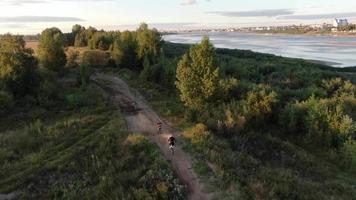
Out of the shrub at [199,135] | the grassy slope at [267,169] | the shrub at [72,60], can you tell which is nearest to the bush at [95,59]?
the shrub at [72,60]

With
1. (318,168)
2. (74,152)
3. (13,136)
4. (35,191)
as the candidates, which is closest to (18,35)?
(13,136)

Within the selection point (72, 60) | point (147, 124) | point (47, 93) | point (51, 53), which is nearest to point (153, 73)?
point (47, 93)

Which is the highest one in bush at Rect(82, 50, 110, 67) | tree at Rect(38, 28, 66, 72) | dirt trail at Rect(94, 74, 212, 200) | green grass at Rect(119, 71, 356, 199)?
tree at Rect(38, 28, 66, 72)

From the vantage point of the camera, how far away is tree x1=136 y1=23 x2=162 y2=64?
224 ft

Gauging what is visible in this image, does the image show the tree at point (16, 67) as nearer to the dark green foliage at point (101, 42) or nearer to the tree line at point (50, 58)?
the tree line at point (50, 58)

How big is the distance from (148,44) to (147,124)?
34.0 metres

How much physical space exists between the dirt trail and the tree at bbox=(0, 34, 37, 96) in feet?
32.1

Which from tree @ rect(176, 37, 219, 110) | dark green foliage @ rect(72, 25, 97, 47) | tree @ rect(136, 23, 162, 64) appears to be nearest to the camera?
tree @ rect(176, 37, 219, 110)

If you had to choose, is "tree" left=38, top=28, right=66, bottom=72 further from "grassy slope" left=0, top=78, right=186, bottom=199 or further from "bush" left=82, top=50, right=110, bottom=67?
"grassy slope" left=0, top=78, right=186, bottom=199

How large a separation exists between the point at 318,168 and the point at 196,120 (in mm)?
11041

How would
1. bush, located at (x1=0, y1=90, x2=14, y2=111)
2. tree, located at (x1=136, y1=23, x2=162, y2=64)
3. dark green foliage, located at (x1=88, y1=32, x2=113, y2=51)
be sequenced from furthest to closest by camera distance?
dark green foliage, located at (x1=88, y1=32, x2=113, y2=51)
tree, located at (x1=136, y1=23, x2=162, y2=64)
bush, located at (x1=0, y1=90, x2=14, y2=111)

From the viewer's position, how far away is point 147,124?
3656 centimetres

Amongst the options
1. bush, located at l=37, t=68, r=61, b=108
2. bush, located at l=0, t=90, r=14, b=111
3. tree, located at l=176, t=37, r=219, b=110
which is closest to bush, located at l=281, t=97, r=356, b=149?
tree, located at l=176, t=37, r=219, b=110

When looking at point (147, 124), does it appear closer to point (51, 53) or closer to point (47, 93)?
point (47, 93)
